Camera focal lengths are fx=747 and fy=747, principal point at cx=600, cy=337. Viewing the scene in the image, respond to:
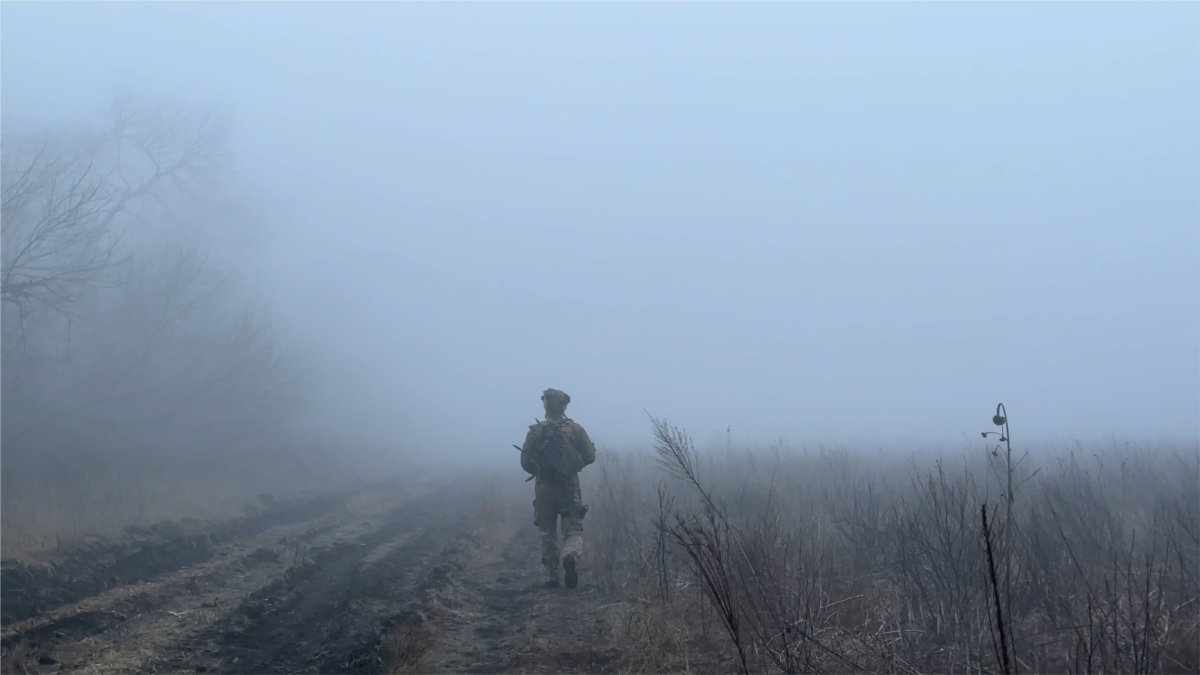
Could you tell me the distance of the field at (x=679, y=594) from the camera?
4.08 metres

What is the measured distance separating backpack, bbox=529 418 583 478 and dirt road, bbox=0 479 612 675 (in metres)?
1.41

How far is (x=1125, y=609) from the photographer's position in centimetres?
524

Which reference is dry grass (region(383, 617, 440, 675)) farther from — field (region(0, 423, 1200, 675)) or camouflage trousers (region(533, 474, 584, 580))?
camouflage trousers (region(533, 474, 584, 580))

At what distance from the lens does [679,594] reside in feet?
22.4

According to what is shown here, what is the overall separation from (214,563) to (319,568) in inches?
50.7

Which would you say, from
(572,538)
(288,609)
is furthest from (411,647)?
(572,538)

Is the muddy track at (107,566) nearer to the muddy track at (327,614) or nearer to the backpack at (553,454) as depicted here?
the muddy track at (327,614)

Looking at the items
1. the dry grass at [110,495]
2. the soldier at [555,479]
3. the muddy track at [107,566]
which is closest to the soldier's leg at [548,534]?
the soldier at [555,479]

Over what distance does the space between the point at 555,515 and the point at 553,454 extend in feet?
2.62

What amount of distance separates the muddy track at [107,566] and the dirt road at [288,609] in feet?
0.08

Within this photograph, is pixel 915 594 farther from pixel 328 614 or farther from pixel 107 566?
pixel 107 566

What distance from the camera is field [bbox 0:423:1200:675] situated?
408cm

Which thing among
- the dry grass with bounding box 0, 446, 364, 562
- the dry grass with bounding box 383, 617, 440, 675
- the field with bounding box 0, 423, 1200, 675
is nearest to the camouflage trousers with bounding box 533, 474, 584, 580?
the field with bounding box 0, 423, 1200, 675

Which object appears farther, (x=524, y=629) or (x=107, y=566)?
(x=107, y=566)
